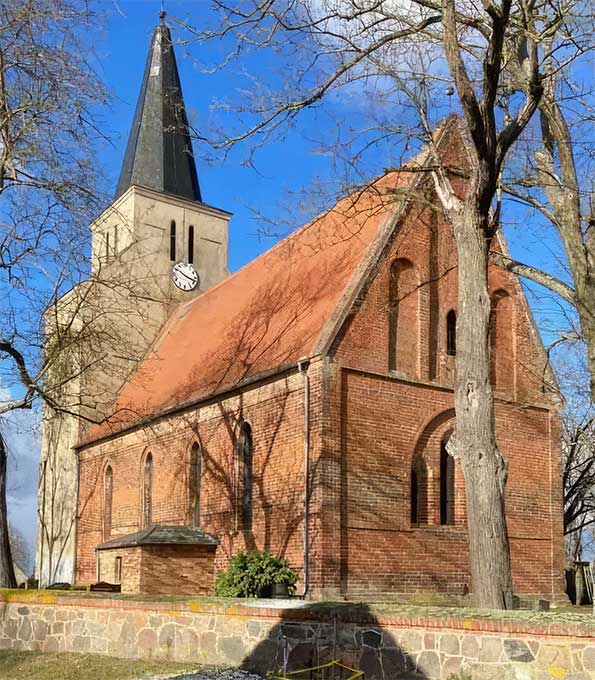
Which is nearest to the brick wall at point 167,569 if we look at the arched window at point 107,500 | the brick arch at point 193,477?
the brick arch at point 193,477

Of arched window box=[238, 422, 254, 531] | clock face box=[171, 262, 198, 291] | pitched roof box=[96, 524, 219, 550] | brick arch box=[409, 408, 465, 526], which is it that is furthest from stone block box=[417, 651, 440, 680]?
clock face box=[171, 262, 198, 291]

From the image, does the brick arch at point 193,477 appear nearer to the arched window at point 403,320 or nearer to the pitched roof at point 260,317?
the pitched roof at point 260,317

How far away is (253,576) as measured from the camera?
1570cm

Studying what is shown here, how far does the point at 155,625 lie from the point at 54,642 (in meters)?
1.94

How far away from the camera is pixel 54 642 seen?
11773 mm

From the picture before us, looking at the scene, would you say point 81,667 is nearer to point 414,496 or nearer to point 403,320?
point 414,496

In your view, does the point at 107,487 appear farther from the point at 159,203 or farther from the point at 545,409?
the point at 545,409

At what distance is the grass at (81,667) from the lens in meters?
9.66

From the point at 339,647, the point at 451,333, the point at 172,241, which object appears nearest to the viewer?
→ the point at 339,647

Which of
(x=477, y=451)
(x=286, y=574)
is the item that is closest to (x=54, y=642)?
(x=286, y=574)

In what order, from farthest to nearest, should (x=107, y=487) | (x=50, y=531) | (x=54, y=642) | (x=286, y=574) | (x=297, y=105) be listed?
1. (x=50, y=531)
2. (x=107, y=487)
3. (x=286, y=574)
4. (x=297, y=105)
5. (x=54, y=642)

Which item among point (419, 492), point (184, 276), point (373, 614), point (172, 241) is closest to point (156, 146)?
point (172, 241)

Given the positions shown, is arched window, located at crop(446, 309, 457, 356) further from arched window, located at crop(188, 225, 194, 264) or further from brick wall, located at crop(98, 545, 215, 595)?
Result: arched window, located at crop(188, 225, 194, 264)

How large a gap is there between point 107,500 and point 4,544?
28.3ft
